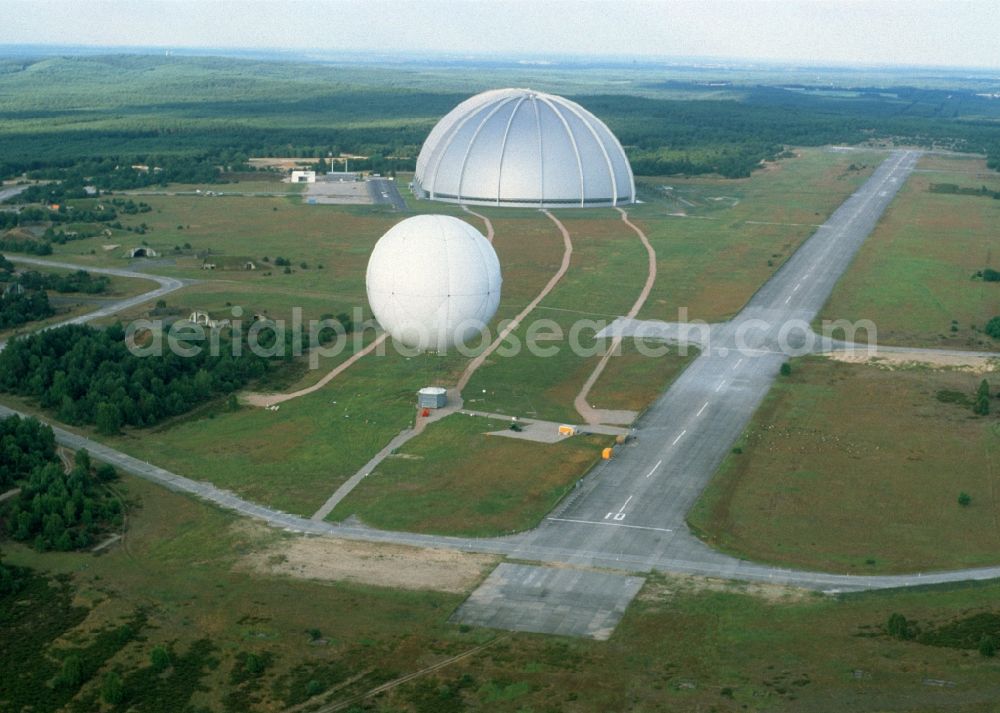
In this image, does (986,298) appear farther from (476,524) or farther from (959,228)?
(476,524)

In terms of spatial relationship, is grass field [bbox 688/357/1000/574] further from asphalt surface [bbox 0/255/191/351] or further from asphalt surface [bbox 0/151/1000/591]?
asphalt surface [bbox 0/255/191/351]

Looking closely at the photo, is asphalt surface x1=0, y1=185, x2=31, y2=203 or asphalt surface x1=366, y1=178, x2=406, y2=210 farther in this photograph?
asphalt surface x1=0, y1=185, x2=31, y2=203

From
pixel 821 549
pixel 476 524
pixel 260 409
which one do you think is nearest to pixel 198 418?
pixel 260 409

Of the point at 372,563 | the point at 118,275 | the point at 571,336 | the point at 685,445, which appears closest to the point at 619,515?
the point at 685,445

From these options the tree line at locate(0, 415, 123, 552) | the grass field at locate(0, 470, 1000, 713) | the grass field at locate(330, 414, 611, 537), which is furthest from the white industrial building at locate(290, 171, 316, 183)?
the grass field at locate(0, 470, 1000, 713)

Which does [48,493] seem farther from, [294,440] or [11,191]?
[11,191]

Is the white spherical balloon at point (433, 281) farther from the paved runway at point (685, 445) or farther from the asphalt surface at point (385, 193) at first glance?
the asphalt surface at point (385, 193)

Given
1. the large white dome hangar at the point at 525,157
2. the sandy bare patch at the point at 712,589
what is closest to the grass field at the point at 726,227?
the large white dome hangar at the point at 525,157
